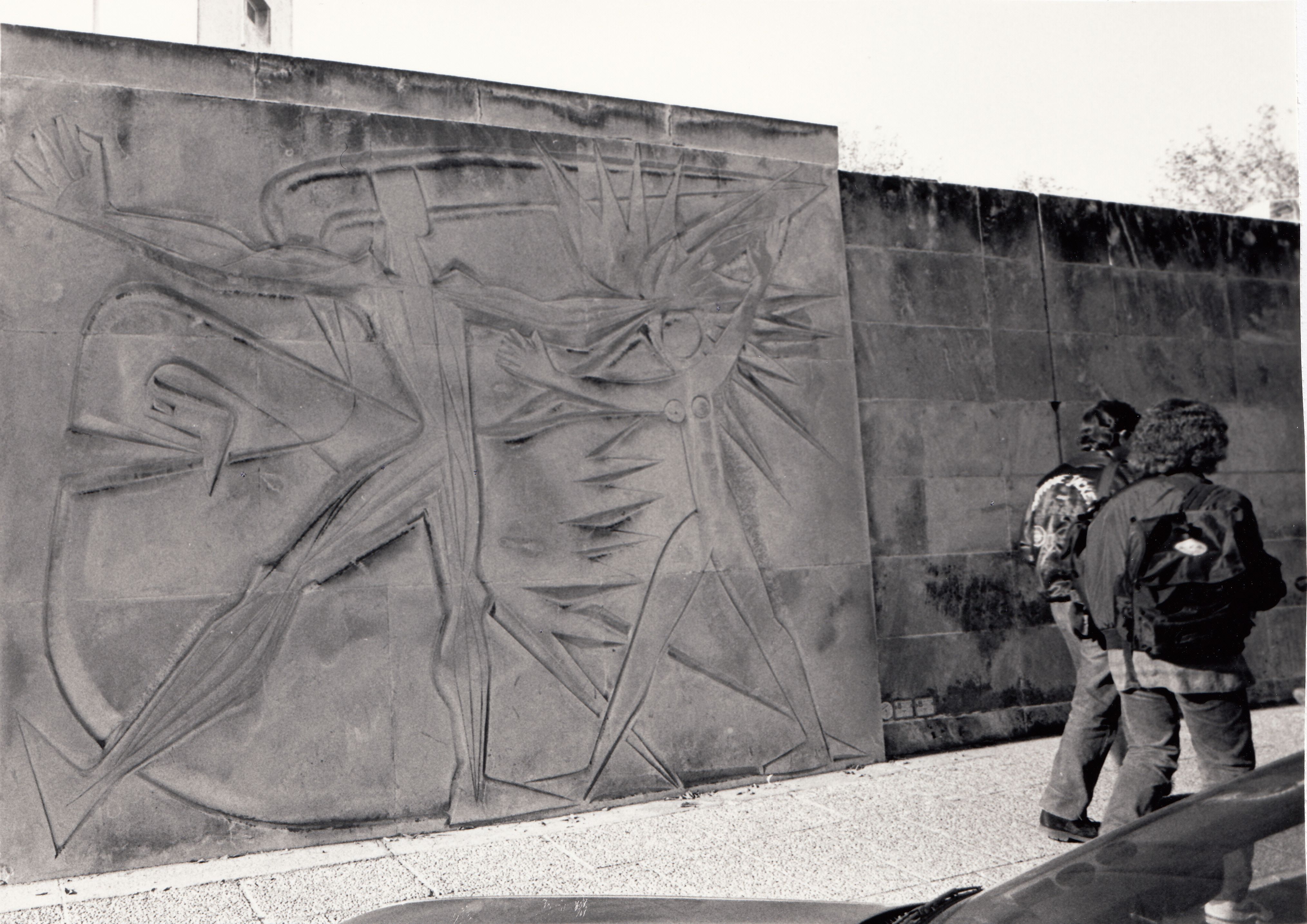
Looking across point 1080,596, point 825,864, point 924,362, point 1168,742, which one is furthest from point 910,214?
point 825,864

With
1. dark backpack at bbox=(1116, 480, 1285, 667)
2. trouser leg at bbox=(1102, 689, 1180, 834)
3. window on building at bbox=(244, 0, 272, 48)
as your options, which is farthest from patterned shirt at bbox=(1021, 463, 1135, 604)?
window on building at bbox=(244, 0, 272, 48)

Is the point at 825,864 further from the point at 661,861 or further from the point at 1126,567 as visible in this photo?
the point at 1126,567

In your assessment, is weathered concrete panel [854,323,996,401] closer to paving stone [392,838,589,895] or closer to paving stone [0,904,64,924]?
paving stone [392,838,589,895]

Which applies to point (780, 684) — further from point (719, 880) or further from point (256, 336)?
point (256, 336)

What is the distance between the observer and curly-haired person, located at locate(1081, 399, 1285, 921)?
3920mm

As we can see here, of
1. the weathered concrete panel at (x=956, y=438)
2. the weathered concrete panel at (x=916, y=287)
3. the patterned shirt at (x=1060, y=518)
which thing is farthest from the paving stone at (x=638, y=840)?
the weathered concrete panel at (x=916, y=287)

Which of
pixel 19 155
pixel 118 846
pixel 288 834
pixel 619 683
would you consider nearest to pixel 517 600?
pixel 619 683

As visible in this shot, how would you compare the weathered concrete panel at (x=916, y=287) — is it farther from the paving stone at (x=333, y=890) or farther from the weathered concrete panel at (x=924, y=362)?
the paving stone at (x=333, y=890)

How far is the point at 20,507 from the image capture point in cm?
470

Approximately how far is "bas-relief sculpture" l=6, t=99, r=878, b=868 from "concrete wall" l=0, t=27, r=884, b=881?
0.6 inches

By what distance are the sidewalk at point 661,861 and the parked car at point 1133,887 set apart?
1.40 metres

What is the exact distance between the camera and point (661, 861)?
15.5 ft

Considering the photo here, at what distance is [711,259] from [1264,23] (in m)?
2.56

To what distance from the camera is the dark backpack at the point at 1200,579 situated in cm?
388
